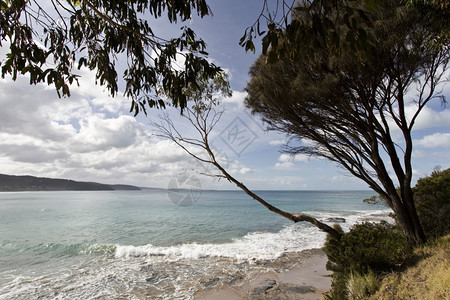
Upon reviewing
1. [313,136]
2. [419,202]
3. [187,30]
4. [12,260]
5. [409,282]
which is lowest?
[12,260]

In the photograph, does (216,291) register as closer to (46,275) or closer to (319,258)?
(319,258)

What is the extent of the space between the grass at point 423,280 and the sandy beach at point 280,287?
2.66 m

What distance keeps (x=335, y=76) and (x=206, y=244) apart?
11.7 m

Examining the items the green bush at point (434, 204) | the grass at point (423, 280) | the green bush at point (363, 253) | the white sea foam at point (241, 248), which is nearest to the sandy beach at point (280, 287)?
the green bush at point (363, 253)

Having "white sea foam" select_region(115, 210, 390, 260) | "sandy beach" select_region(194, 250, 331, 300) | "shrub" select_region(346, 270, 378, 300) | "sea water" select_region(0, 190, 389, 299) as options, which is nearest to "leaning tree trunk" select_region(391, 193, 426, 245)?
"sandy beach" select_region(194, 250, 331, 300)

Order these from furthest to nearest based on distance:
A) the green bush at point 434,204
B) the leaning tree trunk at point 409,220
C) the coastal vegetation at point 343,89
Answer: the green bush at point 434,204 → the leaning tree trunk at point 409,220 → the coastal vegetation at point 343,89

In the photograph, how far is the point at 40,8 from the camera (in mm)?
2979

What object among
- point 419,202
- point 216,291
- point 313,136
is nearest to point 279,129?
point 313,136

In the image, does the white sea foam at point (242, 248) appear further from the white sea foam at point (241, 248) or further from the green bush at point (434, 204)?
the green bush at point (434, 204)

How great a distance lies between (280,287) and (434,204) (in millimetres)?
6322

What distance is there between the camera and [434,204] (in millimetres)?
8695

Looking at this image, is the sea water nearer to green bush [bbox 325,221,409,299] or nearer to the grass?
green bush [bbox 325,221,409,299]

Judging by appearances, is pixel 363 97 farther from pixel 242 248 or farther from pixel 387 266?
pixel 242 248

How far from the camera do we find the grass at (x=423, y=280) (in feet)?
11.6
